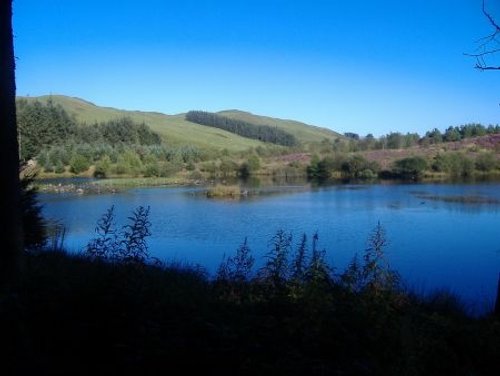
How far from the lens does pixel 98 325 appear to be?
4.72m

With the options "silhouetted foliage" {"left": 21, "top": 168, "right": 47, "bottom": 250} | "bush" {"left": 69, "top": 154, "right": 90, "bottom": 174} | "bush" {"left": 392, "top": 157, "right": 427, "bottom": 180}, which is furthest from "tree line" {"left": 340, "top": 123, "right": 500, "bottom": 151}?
"silhouetted foliage" {"left": 21, "top": 168, "right": 47, "bottom": 250}

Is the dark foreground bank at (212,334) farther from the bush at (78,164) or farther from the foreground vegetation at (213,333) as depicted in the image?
the bush at (78,164)

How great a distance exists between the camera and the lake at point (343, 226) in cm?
1819

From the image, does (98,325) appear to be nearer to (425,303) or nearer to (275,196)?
(425,303)

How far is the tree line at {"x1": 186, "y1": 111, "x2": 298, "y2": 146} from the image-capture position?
16862 centimetres

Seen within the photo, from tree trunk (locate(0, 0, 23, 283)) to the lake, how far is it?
8.20 metres

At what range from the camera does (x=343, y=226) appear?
27.2 m

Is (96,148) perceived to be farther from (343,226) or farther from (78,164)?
(343,226)

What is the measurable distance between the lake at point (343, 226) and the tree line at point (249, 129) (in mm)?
121013

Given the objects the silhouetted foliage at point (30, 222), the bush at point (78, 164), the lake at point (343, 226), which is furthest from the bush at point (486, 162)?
the silhouetted foliage at point (30, 222)

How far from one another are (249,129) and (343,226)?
6005 inches

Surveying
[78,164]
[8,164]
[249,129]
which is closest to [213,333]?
[8,164]

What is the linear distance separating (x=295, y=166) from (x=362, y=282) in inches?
3098

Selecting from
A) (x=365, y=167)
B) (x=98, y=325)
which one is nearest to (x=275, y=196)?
(x=365, y=167)
